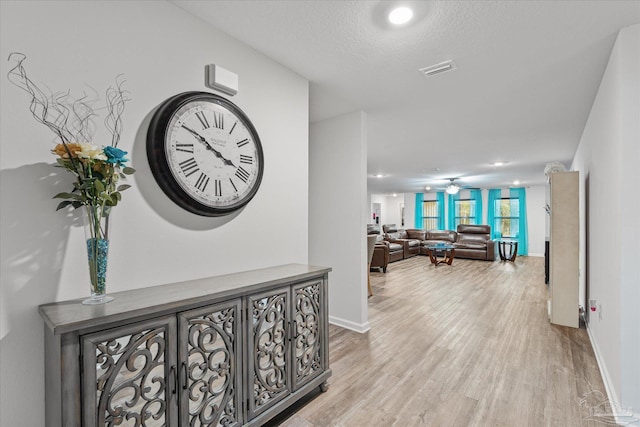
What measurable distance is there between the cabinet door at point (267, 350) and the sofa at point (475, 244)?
8.66 metres

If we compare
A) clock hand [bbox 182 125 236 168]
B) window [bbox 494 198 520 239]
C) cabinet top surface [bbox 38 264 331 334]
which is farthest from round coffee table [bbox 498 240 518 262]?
clock hand [bbox 182 125 236 168]

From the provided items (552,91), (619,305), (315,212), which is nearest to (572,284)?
(619,305)

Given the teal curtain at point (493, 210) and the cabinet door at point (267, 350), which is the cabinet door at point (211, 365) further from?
the teal curtain at point (493, 210)

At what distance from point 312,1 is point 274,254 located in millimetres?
1645

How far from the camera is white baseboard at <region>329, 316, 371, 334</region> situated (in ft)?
10.8

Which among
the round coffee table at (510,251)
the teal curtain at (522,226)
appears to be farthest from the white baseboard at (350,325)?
the teal curtain at (522,226)

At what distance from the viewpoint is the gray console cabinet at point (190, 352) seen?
3.59ft

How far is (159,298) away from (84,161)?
663 millimetres

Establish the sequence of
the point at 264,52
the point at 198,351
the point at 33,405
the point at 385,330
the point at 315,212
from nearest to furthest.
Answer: the point at 33,405
the point at 198,351
the point at 264,52
the point at 385,330
the point at 315,212

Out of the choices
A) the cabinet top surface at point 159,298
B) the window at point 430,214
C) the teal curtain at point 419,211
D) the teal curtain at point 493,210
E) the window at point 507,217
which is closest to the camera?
the cabinet top surface at point 159,298

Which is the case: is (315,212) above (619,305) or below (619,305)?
above

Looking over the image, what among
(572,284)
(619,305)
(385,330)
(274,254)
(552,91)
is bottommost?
(385,330)

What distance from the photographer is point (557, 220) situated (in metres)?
3.51

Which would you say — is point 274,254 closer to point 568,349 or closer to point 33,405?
point 33,405
